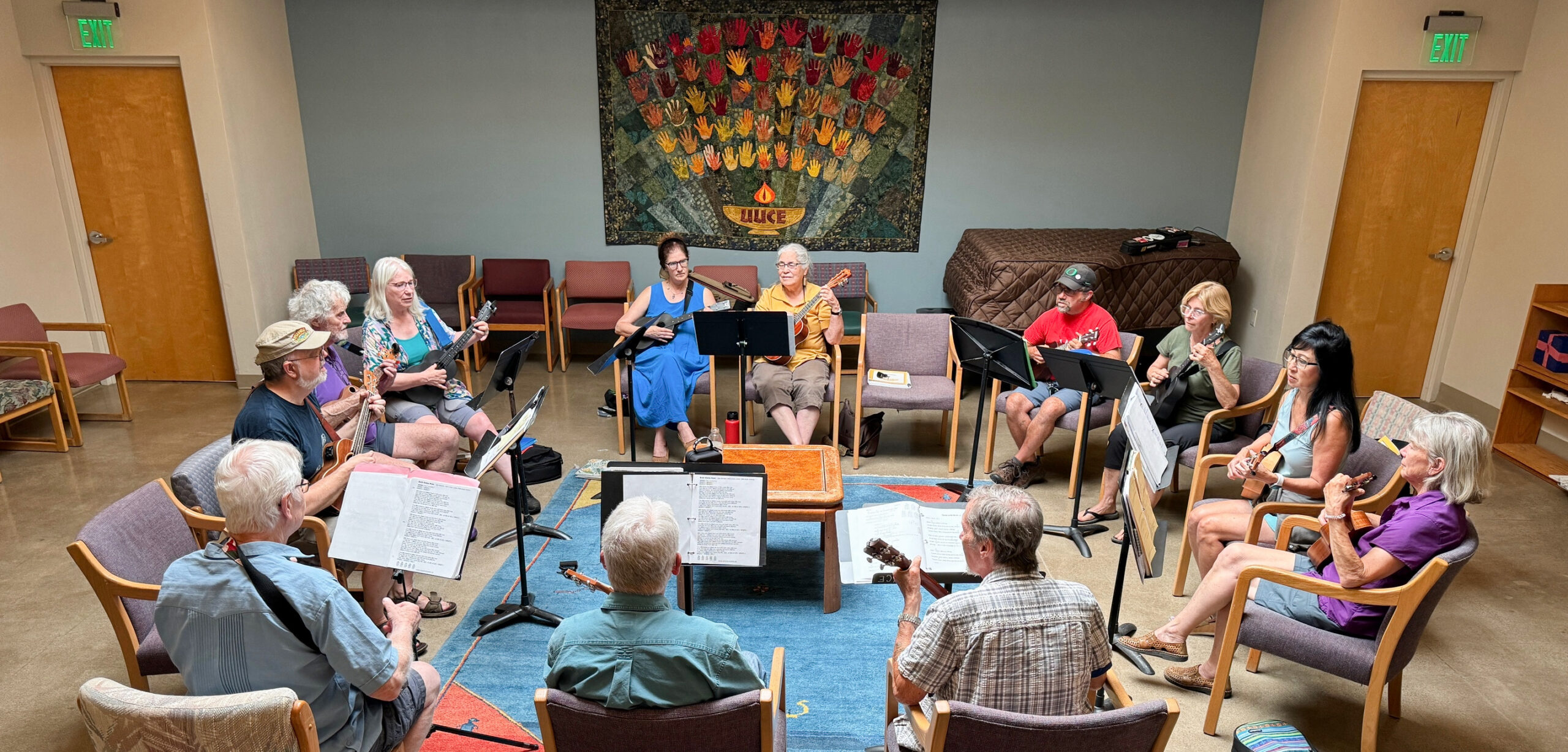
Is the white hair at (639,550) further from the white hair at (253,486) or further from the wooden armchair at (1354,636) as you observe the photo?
the wooden armchair at (1354,636)

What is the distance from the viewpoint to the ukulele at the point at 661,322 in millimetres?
4973

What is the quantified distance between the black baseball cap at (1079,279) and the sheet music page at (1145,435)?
152 cm

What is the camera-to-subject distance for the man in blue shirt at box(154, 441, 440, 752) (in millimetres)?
1917

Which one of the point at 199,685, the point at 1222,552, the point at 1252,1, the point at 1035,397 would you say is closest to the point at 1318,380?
the point at 1222,552

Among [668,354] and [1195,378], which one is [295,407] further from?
[1195,378]

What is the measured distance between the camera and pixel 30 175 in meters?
5.75

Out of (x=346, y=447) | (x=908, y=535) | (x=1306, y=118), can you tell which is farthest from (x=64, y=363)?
(x=1306, y=118)

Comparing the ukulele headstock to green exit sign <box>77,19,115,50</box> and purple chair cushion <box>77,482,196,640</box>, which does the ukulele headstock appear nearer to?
purple chair cushion <box>77,482,196,640</box>

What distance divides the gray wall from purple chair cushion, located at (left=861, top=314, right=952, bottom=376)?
1.83 meters

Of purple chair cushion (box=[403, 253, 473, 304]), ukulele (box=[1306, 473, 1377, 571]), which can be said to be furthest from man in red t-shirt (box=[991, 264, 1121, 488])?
purple chair cushion (box=[403, 253, 473, 304])

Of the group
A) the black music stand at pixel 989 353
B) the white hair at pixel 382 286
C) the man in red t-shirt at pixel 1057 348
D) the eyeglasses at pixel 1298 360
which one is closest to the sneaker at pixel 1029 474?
the man in red t-shirt at pixel 1057 348

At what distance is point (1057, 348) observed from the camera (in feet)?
14.9

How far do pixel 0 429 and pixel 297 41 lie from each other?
328cm

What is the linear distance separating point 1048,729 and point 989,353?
2573 mm
